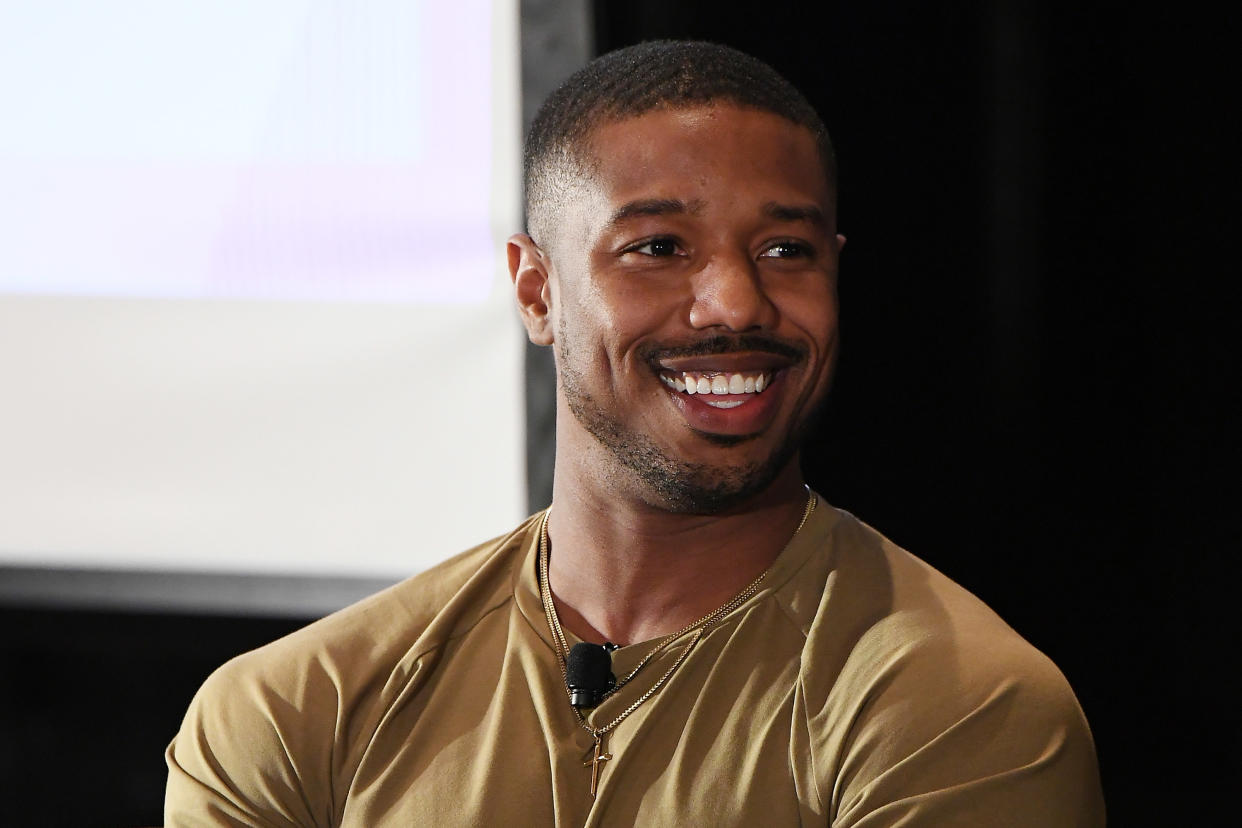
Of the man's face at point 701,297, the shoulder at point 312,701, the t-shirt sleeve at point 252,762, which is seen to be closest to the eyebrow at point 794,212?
the man's face at point 701,297

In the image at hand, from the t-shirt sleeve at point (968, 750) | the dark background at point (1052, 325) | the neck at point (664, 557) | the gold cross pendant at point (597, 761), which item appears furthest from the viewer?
the dark background at point (1052, 325)

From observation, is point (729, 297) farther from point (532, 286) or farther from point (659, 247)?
point (532, 286)

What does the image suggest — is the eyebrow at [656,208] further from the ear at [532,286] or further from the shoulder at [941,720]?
the shoulder at [941,720]

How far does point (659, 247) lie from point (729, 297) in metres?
0.08

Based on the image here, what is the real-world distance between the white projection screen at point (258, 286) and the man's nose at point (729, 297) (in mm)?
1018

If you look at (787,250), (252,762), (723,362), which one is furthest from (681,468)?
(252,762)

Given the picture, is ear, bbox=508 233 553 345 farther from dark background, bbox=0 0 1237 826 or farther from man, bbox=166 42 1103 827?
dark background, bbox=0 0 1237 826

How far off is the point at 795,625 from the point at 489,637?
0.29m

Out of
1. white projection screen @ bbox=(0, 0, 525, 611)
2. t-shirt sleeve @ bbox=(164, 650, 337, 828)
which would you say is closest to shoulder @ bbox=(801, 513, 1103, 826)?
t-shirt sleeve @ bbox=(164, 650, 337, 828)

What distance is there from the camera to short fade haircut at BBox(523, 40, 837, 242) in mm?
1401

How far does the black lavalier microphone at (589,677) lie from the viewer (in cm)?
140

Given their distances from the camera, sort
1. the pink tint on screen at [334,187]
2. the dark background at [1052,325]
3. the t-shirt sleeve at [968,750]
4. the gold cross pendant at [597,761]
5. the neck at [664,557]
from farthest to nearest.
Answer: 1. the pink tint on screen at [334,187]
2. the dark background at [1052,325]
3. the neck at [664,557]
4. the gold cross pendant at [597,761]
5. the t-shirt sleeve at [968,750]

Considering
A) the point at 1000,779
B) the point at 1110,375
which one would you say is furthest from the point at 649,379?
the point at 1110,375

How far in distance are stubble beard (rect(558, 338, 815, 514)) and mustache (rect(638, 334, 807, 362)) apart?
7 centimetres
